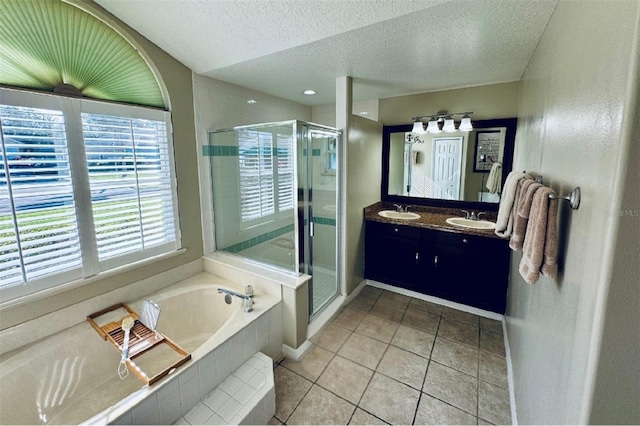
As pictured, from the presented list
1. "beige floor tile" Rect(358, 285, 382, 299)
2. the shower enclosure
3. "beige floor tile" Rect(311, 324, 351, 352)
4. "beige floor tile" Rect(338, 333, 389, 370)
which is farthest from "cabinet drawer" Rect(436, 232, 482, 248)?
"beige floor tile" Rect(311, 324, 351, 352)

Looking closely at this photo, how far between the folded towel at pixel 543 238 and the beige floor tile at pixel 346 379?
55.5 inches

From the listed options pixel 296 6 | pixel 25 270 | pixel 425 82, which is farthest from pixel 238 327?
pixel 425 82

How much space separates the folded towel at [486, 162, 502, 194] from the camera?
2898mm

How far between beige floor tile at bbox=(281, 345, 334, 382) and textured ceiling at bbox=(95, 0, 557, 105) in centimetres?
236

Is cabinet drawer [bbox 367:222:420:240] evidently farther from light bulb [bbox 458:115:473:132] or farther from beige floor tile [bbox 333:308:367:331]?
light bulb [bbox 458:115:473:132]

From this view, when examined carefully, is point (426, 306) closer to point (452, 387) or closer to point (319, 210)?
point (452, 387)

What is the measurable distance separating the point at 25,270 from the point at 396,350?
8.69 ft

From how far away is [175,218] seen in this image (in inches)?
97.3

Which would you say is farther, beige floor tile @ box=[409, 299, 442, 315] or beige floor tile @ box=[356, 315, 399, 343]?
beige floor tile @ box=[409, 299, 442, 315]

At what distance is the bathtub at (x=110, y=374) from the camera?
4.79 ft

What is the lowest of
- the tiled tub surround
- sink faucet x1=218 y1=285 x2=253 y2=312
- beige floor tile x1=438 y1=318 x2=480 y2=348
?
beige floor tile x1=438 y1=318 x2=480 y2=348

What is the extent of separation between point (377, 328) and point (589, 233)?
2.11m

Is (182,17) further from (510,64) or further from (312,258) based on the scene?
(510,64)

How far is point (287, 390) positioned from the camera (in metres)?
1.93
